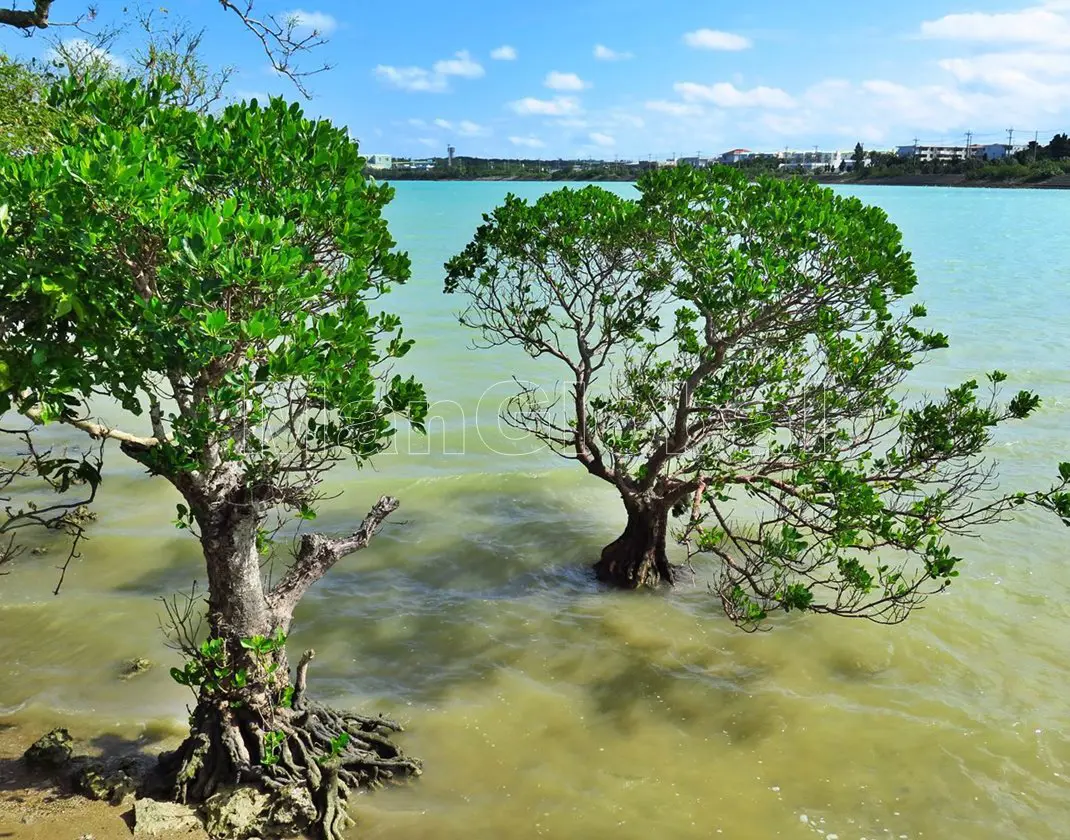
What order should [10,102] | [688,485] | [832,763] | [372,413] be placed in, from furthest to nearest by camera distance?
[10,102], [688,485], [832,763], [372,413]

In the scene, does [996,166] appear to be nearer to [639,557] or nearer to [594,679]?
[639,557]

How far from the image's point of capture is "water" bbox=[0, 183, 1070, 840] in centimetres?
657

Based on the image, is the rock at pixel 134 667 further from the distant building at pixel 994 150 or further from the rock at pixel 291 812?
the distant building at pixel 994 150

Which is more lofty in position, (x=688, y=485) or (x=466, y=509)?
(x=688, y=485)

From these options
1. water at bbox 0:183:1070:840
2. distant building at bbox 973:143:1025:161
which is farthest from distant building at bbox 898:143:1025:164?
water at bbox 0:183:1070:840

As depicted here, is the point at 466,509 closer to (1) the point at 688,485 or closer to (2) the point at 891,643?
(1) the point at 688,485

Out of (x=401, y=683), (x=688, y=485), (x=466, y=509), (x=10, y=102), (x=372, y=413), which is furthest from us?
(x=466, y=509)

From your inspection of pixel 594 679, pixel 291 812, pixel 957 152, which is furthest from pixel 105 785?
pixel 957 152

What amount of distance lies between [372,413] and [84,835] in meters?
3.41

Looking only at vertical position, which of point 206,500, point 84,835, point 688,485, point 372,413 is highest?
point 372,413

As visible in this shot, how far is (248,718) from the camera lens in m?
5.76

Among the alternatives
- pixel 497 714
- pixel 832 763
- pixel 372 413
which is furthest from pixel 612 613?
pixel 372 413

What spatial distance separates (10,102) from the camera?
9.48 meters

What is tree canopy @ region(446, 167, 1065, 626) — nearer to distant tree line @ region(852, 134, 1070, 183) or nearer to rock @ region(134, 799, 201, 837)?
rock @ region(134, 799, 201, 837)
